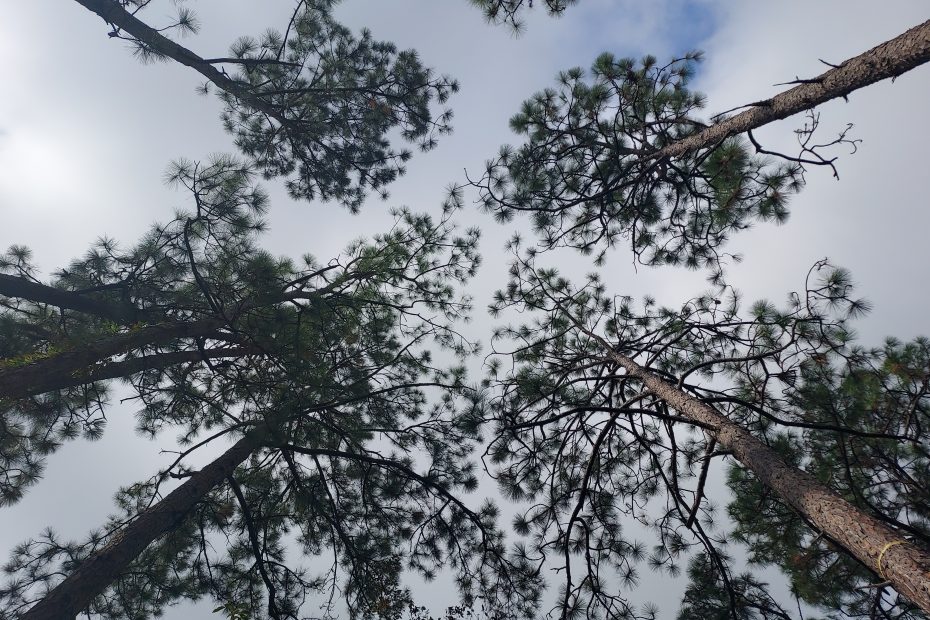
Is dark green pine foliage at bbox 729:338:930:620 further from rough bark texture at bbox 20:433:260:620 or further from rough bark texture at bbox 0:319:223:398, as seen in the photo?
rough bark texture at bbox 0:319:223:398

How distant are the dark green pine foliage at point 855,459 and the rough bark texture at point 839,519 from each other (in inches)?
54.4

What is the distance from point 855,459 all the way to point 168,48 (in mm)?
10280

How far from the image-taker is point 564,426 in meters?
5.46

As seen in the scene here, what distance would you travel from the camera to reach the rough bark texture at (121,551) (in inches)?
150

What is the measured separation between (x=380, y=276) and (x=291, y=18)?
4203 millimetres

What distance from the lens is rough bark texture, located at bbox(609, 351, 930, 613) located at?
6.90ft

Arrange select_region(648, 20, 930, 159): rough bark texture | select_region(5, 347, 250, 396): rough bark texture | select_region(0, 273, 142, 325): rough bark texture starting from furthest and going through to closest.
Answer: select_region(0, 273, 142, 325): rough bark texture < select_region(5, 347, 250, 396): rough bark texture < select_region(648, 20, 930, 159): rough bark texture

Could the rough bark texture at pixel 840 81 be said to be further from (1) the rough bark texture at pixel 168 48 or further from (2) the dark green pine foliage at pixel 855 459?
(1) the rough bark texture at pixel 168 48

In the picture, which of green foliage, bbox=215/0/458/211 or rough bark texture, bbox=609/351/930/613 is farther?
green foliage, bbox=215/0/458/211

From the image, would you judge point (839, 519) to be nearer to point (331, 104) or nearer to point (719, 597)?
point (719, 597)

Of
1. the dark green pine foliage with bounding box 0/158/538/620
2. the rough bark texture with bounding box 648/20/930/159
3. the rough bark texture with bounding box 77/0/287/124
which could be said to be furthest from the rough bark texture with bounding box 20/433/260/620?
the rough bark texture with bounding box 648/20/930/159

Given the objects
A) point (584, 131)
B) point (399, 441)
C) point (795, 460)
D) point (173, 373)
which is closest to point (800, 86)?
point (584, 131)

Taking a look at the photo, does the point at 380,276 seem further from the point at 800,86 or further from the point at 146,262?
the point at 800,86

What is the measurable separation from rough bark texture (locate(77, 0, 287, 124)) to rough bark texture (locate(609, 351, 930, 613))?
24.8ft
